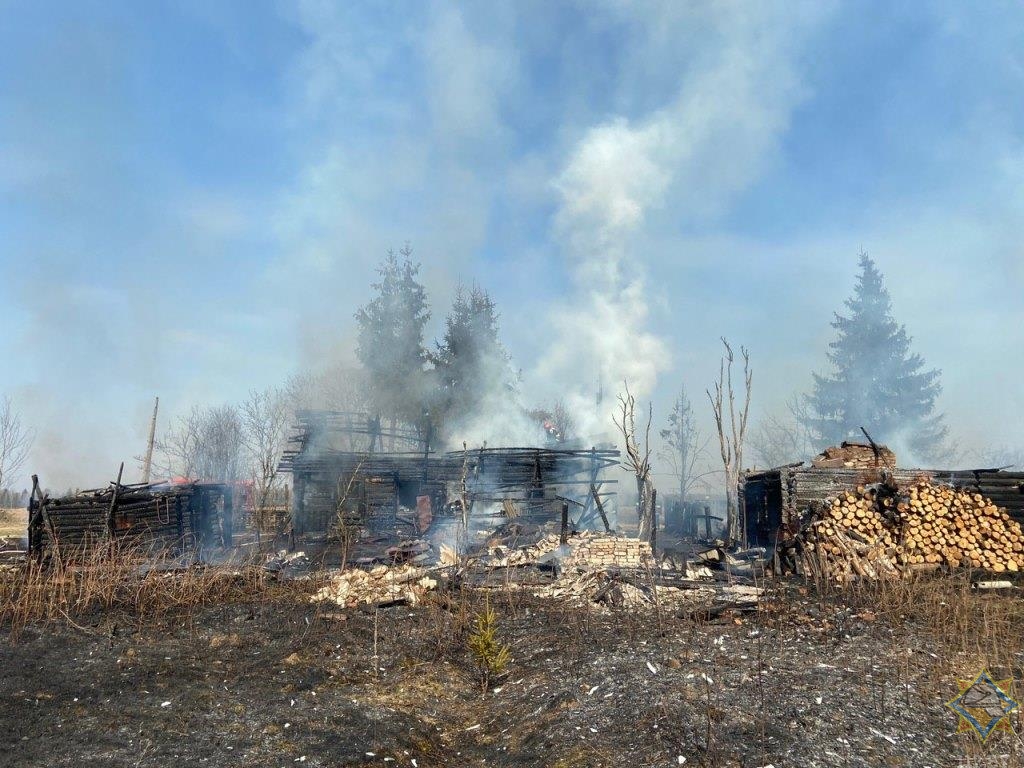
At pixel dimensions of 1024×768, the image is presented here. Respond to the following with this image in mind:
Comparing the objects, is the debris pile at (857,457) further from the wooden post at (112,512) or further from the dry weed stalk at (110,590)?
the wooden post at (112,512)

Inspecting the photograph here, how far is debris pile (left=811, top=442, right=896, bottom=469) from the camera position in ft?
53.8

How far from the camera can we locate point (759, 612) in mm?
9898

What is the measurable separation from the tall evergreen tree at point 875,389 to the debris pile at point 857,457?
23754 mm

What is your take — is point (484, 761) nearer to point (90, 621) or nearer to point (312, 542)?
point (90, 621)

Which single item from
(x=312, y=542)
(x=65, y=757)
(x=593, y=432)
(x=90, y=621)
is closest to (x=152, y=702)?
(x=65, y=757)

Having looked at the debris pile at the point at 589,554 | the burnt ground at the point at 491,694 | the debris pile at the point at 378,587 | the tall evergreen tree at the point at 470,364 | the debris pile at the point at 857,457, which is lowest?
the burnt ground at the point at 491,694

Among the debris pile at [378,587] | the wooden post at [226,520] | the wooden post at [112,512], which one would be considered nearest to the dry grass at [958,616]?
the debris pile at [378,587]

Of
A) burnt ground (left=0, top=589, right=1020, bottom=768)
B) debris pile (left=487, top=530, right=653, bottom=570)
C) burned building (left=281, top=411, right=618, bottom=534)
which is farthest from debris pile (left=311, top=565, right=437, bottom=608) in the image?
burned building (left=281, top=411, right=618, bottom=534)

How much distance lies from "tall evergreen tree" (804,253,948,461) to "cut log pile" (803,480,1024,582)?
87.1 feet

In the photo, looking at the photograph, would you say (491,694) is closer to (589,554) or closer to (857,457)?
(589,554)

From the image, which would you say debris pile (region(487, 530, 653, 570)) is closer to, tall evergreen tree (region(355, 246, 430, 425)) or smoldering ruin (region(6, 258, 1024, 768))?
smoldering ruin (region(6, 258, 1024, 768))

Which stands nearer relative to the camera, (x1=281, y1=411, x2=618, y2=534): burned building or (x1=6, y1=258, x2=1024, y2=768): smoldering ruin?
(x1=6, y1=258, x2=1024, y2=768): smoldering ruin

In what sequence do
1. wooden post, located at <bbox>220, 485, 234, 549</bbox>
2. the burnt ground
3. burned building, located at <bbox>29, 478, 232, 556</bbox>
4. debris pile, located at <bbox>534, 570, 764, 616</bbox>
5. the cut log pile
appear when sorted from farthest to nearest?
1. wooden post, located at <bbox>220, 485, 234, 549</bbox>
2. burned building, located at <bbox>29, 478, 232, 556</bbox>
3. the cut log pile
4. debris pile, located at <bbox>534, 570, 764, 616</bbox>
5. the burnt ground

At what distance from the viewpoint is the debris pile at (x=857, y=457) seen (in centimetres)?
1639
